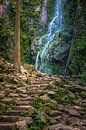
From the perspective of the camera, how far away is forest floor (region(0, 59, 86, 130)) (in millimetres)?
7516

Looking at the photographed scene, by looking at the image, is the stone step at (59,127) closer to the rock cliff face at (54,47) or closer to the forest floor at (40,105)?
the forest floor at (40,105)

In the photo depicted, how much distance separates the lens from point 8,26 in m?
18.0

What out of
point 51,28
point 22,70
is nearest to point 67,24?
point 51,28

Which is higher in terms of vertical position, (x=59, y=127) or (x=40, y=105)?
(x=40, y=105)

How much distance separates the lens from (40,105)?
28.5 ft

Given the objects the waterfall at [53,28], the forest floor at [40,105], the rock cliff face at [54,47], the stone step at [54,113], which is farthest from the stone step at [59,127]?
the waterfall at [53,28]

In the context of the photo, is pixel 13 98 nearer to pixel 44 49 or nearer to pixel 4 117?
pixel 4 117

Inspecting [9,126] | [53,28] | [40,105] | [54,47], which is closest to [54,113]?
[40,105]

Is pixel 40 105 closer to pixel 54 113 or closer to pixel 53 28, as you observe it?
pixel 54 113

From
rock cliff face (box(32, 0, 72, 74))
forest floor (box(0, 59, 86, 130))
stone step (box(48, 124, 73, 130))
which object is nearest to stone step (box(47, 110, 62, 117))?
forest floor (box(0, 59, 86, 130))

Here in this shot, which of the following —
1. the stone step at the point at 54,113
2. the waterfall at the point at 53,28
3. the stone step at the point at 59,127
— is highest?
the waterfall at the point at 53,28

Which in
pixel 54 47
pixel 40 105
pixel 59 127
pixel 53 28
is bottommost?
pixel 59 127

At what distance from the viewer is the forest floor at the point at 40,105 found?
7516 millimetres

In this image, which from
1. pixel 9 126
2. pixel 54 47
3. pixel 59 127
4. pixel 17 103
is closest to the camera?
pixel 9 126
